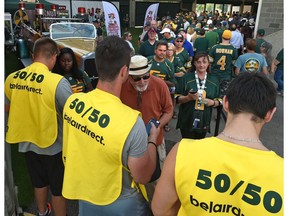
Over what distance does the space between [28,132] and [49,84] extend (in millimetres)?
521

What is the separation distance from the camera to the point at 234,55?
6.34m

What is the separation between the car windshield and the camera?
342 inches

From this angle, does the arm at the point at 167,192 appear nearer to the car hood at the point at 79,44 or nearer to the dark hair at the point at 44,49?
the dark hair at the point at 44,49

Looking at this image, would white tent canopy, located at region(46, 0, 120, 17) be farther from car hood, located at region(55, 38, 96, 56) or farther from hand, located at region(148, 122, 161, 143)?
hand, located at region(148, 122, 161, 143)

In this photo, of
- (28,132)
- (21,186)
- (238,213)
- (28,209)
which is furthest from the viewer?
(21,186)

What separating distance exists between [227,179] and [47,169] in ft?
6.39

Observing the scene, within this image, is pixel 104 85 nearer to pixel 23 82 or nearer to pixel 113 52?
pixel 113 52

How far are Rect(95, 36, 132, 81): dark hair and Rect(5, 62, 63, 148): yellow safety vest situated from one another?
2.45ft

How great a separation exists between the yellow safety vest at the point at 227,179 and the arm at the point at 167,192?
4cm

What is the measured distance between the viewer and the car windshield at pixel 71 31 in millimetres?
8688

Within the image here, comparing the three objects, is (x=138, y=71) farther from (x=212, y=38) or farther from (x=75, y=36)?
(x=212, y=38)

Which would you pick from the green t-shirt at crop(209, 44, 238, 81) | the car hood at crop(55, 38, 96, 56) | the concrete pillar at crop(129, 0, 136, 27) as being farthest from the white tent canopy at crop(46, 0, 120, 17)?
the green t-shirt at crop(209, 44, 238, 81)

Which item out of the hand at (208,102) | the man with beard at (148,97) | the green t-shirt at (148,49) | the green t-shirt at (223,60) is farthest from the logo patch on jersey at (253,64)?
the man with beard at (148,97)

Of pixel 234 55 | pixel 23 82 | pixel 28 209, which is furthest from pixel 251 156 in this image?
pixel 234 55
